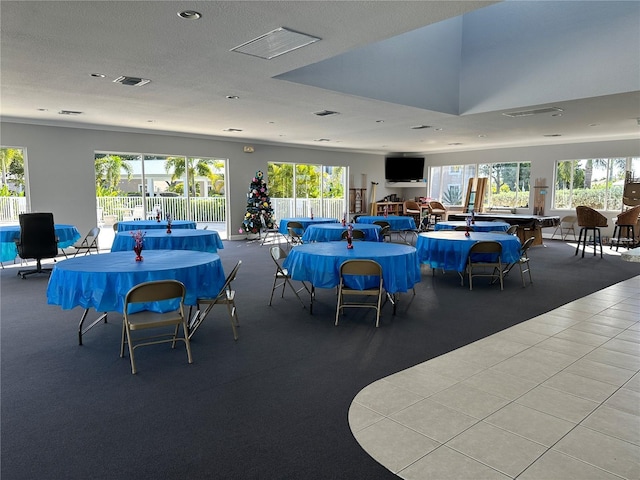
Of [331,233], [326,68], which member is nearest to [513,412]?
[326,68]

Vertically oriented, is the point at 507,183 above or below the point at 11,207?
above

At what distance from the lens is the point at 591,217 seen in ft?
33.7

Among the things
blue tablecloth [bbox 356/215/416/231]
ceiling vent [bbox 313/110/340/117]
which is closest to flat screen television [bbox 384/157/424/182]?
blue tablecloth [bbox 356/215/416/231]

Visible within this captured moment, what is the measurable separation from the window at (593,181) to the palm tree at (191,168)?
10.6 metres

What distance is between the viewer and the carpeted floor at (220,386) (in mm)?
2430

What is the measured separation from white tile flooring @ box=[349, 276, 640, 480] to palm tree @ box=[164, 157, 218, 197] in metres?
9.96

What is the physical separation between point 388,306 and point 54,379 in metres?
3.75

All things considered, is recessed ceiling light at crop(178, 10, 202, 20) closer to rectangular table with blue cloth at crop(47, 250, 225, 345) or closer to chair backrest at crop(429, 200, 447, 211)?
rectangular table with blue cloth at crop(47, 250, 225, 345)

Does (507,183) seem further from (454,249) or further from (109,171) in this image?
(109,171)

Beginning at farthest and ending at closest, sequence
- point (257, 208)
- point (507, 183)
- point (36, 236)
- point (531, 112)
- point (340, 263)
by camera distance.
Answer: point (507, 183) → point (257, 208) → point (531, 112) → point (36, 236) → point (340, 263)

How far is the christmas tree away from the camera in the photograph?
42.2 feet

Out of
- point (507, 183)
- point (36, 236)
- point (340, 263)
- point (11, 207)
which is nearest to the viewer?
point (340, 263)

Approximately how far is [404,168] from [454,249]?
10.8 metres

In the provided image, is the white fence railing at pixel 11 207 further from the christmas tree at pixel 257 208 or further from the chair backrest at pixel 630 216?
the chair backrest at pixel 630 216
